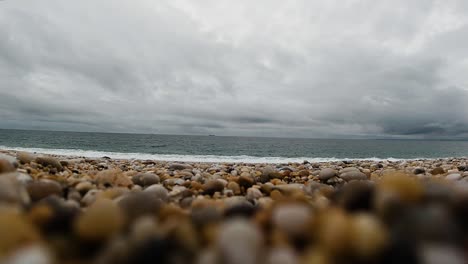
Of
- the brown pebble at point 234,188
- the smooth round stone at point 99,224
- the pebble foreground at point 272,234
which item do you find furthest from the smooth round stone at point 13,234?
the brown pebble at point 234,188

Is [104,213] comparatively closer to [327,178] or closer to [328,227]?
[328,227]

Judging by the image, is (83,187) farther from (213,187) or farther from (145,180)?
(213,187)

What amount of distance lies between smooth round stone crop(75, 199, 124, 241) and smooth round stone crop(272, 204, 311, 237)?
0.83 metres

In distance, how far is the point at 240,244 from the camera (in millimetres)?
1051

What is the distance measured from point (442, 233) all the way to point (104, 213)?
5.30 ft

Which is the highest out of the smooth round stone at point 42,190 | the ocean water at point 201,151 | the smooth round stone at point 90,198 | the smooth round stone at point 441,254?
the smooth round stone at point 441,254

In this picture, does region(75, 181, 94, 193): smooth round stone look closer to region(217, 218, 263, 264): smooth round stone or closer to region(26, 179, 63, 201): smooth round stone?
region(26, 179, 63, 201): smooth round stone

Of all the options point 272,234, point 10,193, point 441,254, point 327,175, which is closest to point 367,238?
point 441,254

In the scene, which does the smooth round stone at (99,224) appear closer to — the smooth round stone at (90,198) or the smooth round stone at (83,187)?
the smooth round stone at (90,198)

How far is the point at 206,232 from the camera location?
1.28 metres

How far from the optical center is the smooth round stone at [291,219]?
1.19m

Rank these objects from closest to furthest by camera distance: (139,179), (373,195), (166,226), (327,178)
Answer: (166,226), (373,195), (139,179), (327,178)

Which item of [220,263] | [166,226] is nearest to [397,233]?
[220,263]

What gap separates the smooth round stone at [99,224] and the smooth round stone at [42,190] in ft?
3.69
